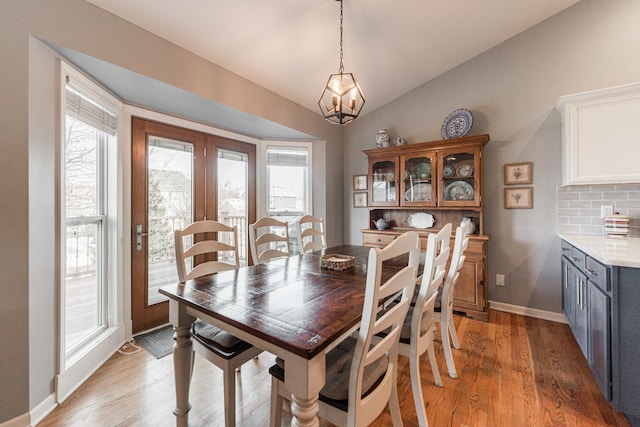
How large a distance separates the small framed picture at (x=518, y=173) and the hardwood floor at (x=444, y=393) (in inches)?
63.9

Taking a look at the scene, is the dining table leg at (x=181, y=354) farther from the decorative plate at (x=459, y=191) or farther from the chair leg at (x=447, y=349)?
the decorative plate at (x=459, y=191)

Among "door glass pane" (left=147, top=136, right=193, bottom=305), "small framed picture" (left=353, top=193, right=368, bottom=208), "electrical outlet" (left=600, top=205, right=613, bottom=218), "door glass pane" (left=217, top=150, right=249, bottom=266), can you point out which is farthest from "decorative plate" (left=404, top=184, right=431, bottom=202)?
"door glass pane" (left=147, top=136, right=193, bottom=305)

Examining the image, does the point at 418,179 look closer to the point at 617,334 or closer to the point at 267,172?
the point at 267,172

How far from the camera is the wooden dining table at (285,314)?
90cm

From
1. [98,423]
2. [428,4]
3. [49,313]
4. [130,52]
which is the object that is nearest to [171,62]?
[130,52]

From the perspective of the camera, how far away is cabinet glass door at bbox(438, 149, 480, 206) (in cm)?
302

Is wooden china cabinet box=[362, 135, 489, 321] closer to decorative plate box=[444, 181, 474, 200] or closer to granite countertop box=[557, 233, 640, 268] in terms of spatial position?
decorative plate box=[444, 181, 474, 200]

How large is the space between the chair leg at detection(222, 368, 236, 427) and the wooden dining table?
0.25 meters

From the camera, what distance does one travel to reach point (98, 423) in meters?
1.51

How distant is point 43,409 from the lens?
156 centimetres

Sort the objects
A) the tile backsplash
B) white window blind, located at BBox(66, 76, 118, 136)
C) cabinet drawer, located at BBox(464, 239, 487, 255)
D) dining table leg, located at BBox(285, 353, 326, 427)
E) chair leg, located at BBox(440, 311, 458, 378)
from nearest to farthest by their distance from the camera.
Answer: dining table leg, located at BBox(285, 353, 326, 427), white window blind, located at BBox(66, 76, 118, 136), chair leg, located at BBox(440, 311, 458, 378), the tile backsplash, cabinet drawer, located at BBox(464, 239, 487, 255)

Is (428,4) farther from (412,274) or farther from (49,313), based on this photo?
(49,313)

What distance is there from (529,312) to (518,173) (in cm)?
152

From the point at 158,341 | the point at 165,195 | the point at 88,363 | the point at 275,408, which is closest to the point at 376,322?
the point at 275,408
